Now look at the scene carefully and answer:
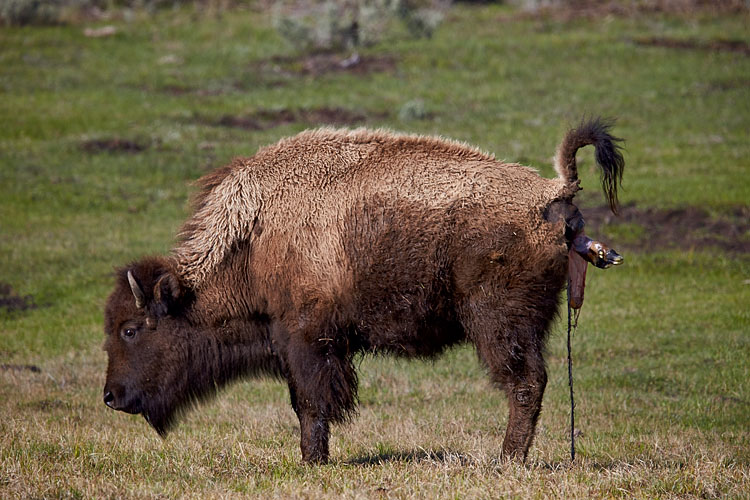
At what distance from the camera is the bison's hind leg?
6.57 meters

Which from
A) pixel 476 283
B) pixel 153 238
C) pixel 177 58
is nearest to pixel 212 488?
pixel 476 283

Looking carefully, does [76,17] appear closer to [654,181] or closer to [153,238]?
[153,238]

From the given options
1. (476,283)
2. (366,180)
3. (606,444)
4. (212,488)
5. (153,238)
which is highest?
(366,180)

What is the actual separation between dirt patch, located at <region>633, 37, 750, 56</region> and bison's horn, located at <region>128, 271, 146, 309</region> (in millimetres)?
22686

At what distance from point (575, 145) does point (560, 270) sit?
912 millimetres

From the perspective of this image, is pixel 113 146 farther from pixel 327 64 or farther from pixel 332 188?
pixel 332 188

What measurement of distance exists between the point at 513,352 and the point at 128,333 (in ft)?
9.29

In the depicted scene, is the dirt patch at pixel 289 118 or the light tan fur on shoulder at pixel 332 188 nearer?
the light tan fur on shoulder at pixel 332 188

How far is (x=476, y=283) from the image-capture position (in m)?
6.60

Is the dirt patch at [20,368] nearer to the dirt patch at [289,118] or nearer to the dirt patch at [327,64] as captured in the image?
the dirt patch at [289,118]

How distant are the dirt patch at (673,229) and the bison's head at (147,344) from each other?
953 cm

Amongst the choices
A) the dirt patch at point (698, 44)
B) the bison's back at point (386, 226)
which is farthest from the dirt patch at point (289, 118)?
the bison's back at point (386, 226)

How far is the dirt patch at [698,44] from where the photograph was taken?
26.1 meters

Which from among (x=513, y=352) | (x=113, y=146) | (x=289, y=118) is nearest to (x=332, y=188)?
(x=513, y=352)
